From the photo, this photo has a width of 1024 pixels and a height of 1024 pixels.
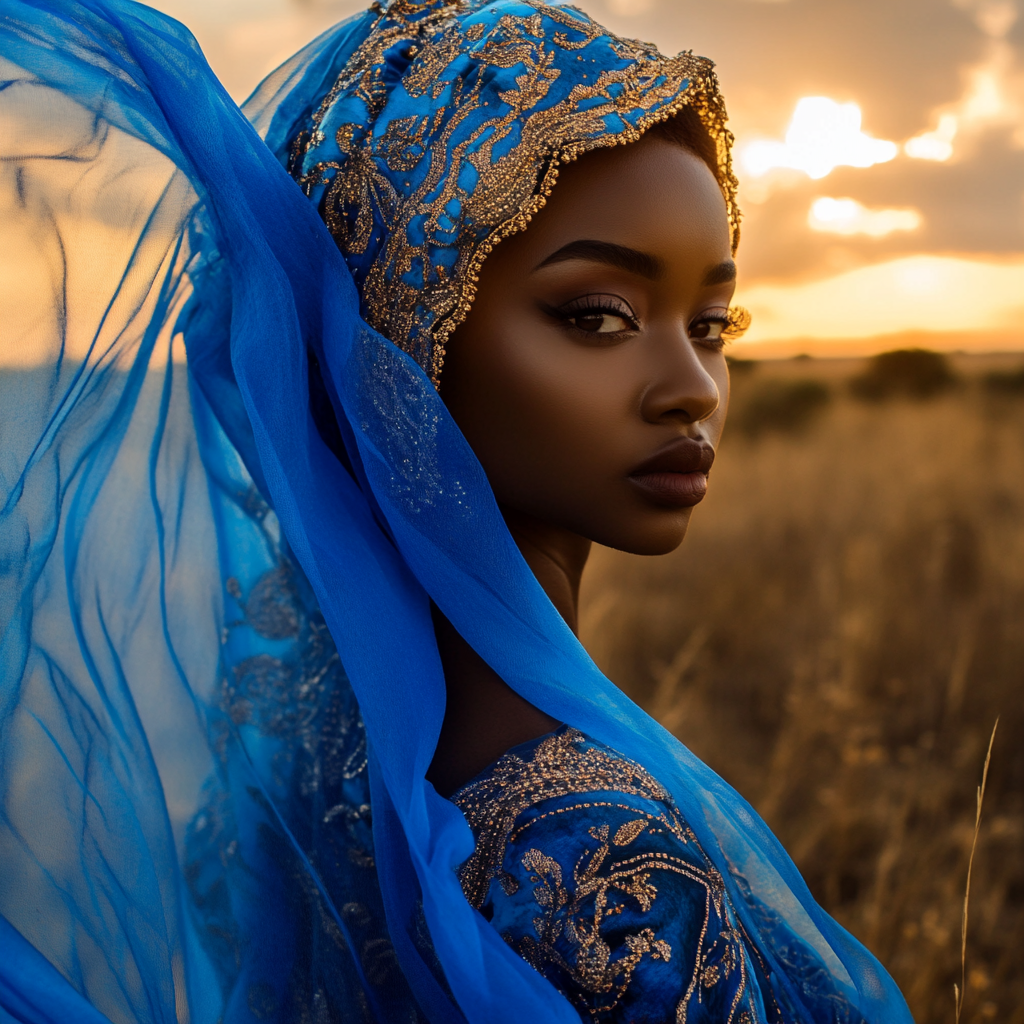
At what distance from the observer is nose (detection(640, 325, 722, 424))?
1326 millimetres

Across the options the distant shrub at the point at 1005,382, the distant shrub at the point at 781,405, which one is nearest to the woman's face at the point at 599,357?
the distant shrub at the point at 781,405

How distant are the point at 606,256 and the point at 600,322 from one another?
94 mm

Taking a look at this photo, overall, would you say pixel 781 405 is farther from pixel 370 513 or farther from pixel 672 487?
pixel 370 513

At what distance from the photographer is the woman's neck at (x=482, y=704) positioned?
1.27 metres

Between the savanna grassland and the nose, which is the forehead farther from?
the savanna grassland

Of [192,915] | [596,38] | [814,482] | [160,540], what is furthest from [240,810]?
[814,482]

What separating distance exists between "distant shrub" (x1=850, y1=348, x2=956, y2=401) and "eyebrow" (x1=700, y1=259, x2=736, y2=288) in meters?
15.6

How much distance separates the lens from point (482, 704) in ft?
4.31

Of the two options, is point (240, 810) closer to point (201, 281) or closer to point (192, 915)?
point (192, 915)

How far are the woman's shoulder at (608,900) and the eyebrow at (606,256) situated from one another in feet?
2.33

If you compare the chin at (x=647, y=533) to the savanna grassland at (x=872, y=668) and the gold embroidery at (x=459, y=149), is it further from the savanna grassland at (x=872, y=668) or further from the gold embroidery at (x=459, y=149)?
the savanna grassland at (x=872, y=668)

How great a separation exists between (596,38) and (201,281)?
734mm

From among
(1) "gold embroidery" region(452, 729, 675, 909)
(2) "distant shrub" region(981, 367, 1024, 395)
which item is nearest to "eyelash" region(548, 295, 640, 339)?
(1) "gold embroidery" region(452, 729, 675, 909)

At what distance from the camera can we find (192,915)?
1228 millimetres
